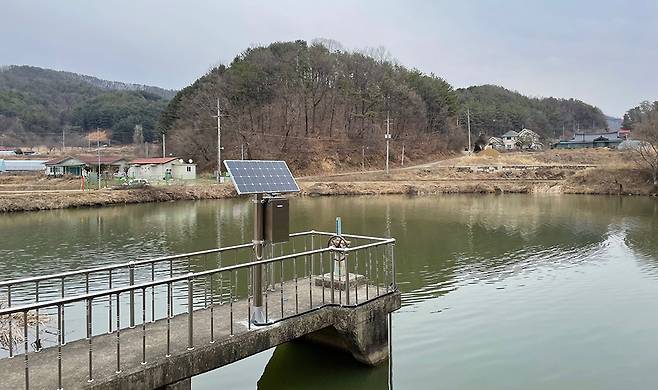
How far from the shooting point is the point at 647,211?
3781 cm

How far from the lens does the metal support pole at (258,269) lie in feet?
24.5

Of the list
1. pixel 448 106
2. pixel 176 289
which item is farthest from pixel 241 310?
pixel 448 106

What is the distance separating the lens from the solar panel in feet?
24.3

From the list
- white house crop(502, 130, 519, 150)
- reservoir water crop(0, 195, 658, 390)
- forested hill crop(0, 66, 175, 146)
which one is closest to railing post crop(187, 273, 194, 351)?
reservoir water crop(0, 195, 658, 390)

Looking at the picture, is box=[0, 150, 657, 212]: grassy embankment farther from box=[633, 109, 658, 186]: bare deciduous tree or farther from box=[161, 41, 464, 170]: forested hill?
box=[161, 41, 464, 170]: forested hill

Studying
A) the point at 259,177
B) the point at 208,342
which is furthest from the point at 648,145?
the point at 208,342

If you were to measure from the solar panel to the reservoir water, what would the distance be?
10.4 feet

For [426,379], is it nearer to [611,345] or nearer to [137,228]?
[611,345]

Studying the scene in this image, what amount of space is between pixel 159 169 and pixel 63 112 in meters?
65.6

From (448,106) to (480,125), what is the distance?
1955cm

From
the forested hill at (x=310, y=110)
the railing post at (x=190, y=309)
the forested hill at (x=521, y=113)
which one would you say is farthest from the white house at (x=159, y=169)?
the forested hill at (x=521, y=113)

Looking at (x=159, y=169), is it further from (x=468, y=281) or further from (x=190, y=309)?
(x=190, y=309)

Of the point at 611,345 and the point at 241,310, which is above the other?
the point at 241,310

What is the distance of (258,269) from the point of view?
749 centimetres
